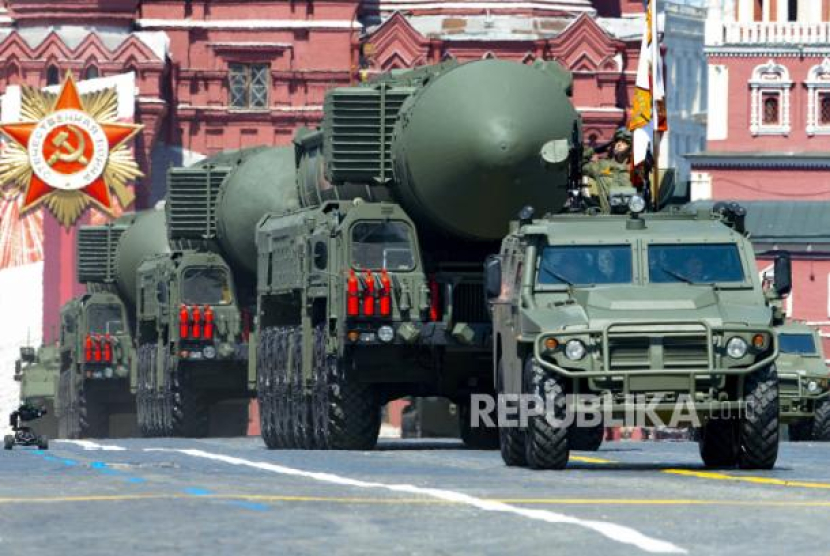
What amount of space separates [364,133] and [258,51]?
261 feet

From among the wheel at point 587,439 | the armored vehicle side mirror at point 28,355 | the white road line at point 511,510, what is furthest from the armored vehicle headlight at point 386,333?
the armored vehicle side mirror at point 28,355

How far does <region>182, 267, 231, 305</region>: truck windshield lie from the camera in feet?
173

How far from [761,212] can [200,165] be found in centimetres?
5593

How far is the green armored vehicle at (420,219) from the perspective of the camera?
35938 mm

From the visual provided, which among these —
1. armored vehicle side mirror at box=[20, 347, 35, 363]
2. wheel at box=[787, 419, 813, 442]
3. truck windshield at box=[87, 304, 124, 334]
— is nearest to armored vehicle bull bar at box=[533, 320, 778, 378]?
wheel at box=[787, 419, 813, 442]

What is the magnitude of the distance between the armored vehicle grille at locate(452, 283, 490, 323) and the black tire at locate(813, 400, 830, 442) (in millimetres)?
12176

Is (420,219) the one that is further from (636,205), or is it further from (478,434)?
(636,205)

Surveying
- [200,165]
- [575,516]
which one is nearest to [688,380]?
[575,516]

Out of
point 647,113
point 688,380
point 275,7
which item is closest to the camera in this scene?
point 688,380

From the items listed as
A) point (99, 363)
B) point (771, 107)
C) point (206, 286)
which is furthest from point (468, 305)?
point (771, 107)

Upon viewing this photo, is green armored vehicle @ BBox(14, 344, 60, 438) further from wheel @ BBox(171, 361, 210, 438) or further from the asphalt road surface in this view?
the asphalt road surface

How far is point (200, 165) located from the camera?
53.2 meters

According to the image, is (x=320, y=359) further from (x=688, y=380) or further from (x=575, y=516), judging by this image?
(x=575, y=516)

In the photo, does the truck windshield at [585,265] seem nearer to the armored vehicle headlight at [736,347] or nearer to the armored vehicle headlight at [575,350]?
the armored vehicle headlight at [575,350]
